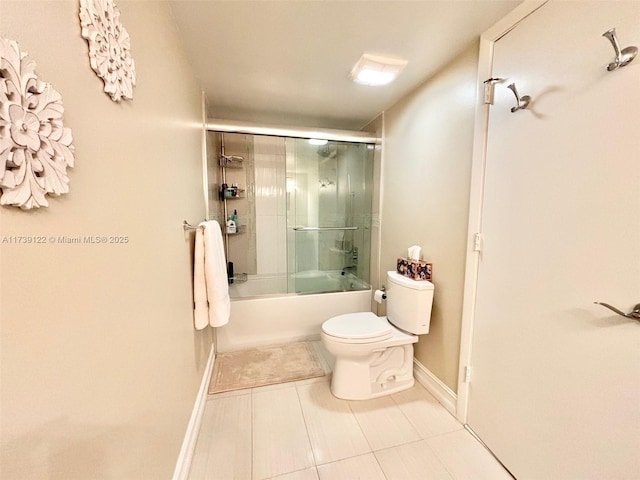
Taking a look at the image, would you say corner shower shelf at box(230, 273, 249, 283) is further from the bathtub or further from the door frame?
the door frame

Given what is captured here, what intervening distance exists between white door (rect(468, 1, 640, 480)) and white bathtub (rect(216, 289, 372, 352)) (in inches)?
55.0

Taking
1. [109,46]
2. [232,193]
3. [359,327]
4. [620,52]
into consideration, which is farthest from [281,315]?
[620,52]

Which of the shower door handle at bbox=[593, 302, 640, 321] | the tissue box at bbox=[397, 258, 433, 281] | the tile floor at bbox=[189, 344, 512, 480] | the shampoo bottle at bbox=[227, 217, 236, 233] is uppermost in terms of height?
the shampoo bottle at bbox=[227, 217, 236, 233]

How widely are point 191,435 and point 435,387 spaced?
150 centimetres

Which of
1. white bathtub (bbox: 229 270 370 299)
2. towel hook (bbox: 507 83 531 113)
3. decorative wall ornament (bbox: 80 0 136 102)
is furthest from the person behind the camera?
white bathtub (bbox: 229 270 370 299)

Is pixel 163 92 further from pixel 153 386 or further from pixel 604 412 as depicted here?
pixel 604 412

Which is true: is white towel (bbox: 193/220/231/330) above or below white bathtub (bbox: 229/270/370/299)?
above

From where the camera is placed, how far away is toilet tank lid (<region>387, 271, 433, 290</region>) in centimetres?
171

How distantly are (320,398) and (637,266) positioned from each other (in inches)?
Answer: 66.3

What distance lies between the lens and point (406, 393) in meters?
1.81

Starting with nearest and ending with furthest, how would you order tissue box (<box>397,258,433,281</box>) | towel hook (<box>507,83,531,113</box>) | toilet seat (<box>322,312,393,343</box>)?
towel hook (<box>507,83,531,113</box>) → toilet seat (<box>322,312,393,343</box>) → tissue box (<box>397,258,433,281</box>)

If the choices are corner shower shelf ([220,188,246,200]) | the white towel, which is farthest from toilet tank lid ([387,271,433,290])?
corner shower shelf ([220,188,246,200])

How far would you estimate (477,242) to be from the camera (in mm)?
1405

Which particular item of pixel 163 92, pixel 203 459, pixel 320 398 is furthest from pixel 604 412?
pixel 163 92
